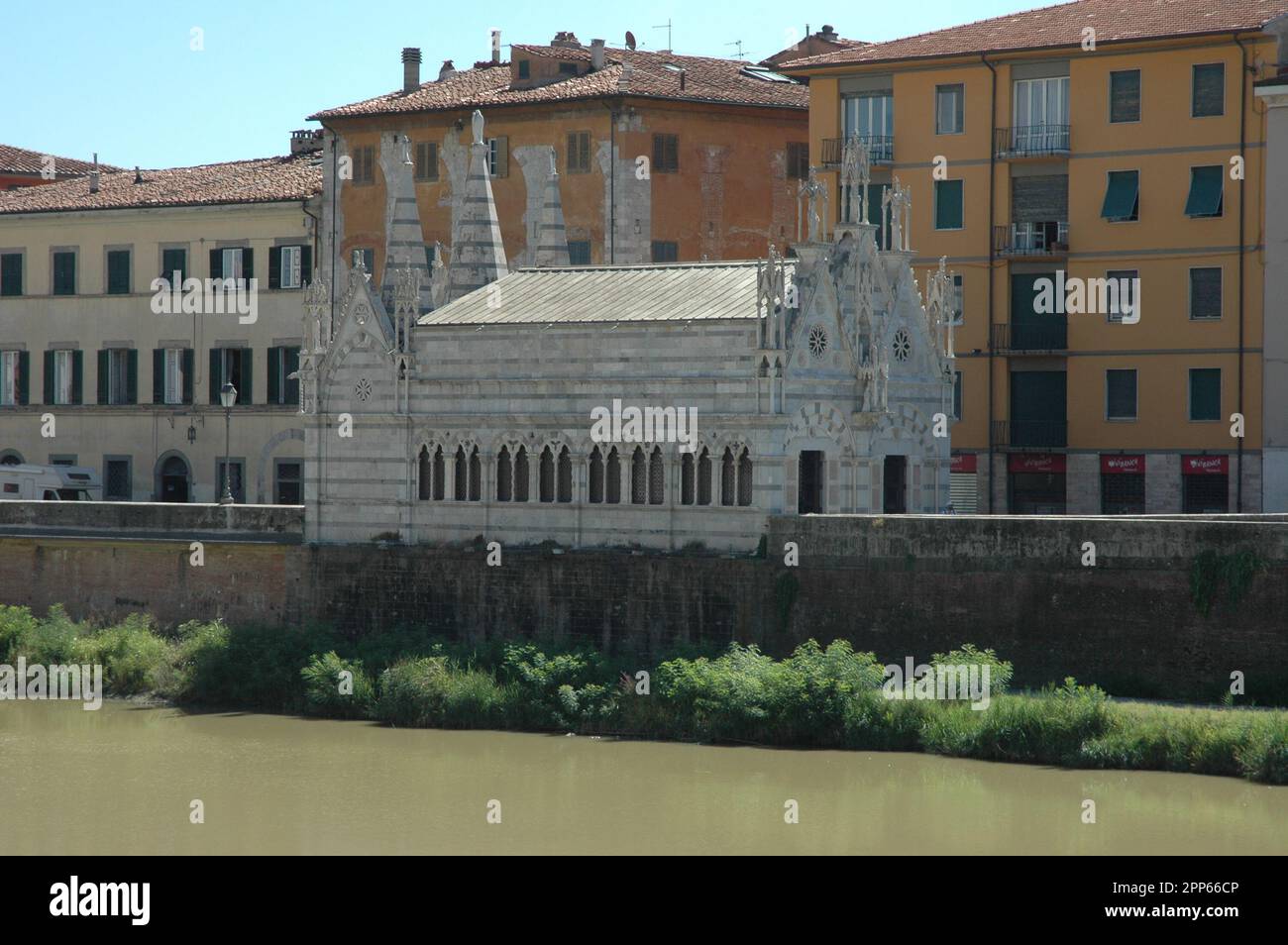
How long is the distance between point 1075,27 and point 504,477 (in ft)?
56.1

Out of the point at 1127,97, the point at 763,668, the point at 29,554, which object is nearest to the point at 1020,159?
the point at 1127,97

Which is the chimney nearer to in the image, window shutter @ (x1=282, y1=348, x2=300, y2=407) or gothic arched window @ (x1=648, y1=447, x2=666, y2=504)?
window shutter @ (x1=282, y1=348, x2=300, y2=407)

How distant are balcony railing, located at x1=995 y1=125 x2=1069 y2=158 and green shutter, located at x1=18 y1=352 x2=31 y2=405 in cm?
2689

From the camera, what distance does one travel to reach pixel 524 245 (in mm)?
57688

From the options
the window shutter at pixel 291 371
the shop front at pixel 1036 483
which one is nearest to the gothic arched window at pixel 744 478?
the shop front at pixel 1036 483

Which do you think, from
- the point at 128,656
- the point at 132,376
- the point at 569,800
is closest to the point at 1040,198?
the point at 128,656

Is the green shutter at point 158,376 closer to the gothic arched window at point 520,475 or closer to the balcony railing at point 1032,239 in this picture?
the gothic arched window at point 520,475

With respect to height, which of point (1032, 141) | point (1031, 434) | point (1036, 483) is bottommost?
point (1036, 483)

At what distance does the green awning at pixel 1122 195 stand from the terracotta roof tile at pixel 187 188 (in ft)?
68.8

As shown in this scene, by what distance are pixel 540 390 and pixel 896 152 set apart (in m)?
14.0

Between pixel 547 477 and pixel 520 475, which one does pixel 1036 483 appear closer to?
pixel 547 477

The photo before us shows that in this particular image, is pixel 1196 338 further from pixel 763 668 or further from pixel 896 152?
pixel 763 668

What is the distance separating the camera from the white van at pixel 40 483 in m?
57.2

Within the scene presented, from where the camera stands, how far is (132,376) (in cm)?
6316
